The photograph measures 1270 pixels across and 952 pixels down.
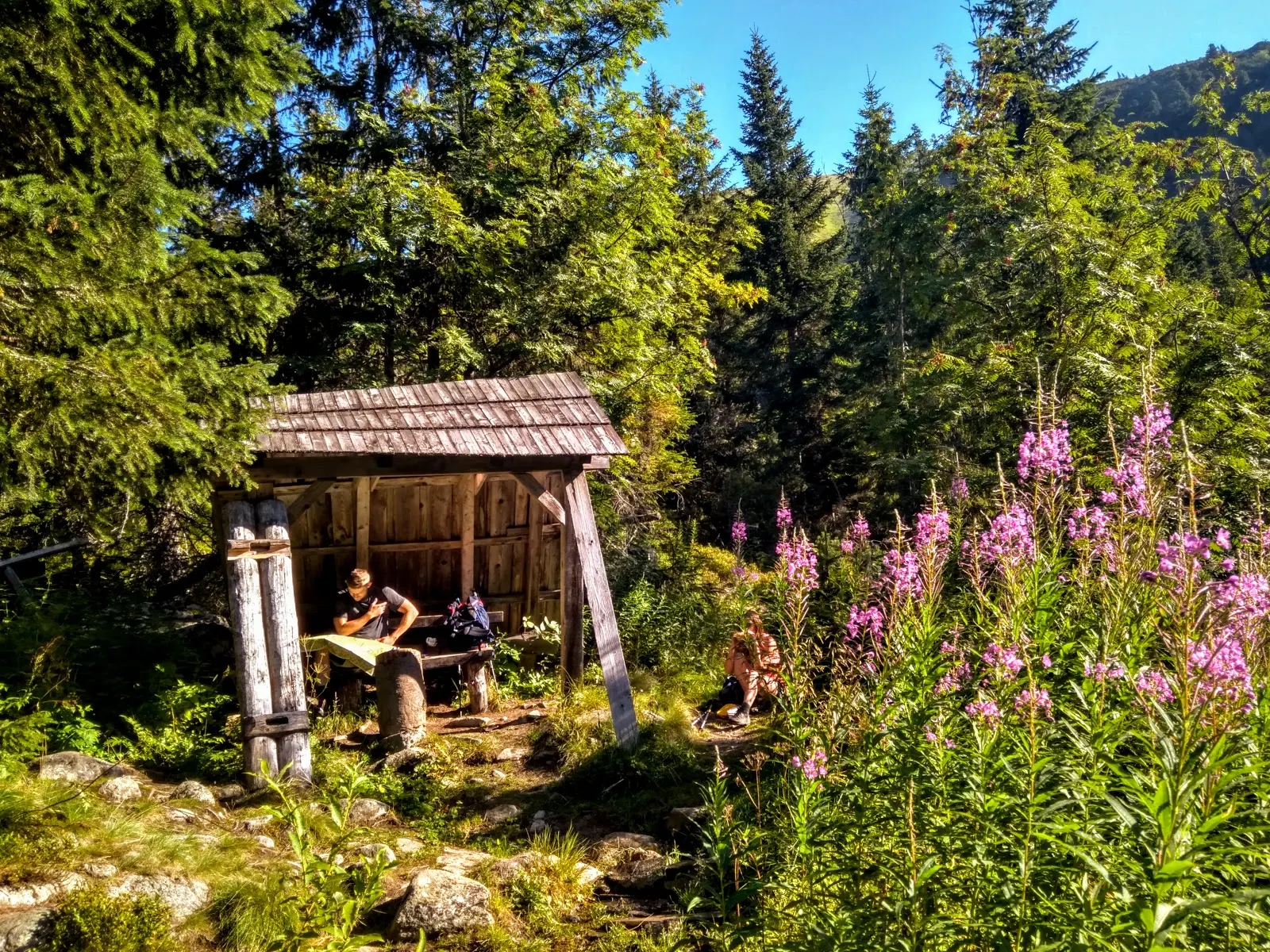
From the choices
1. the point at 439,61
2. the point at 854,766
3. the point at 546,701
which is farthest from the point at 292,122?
the point at 854,766

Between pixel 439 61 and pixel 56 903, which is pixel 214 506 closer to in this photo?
pixel 56 903

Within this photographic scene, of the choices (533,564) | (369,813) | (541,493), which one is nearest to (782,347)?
(533,564)

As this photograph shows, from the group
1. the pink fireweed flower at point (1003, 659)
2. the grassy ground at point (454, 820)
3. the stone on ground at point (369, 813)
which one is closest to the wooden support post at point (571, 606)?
the grassy ground at point (454, 820)

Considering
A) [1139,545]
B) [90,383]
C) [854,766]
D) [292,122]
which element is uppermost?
[292,122]

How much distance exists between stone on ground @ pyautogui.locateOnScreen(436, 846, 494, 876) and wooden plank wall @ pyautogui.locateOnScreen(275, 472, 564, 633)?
4544 millimetres

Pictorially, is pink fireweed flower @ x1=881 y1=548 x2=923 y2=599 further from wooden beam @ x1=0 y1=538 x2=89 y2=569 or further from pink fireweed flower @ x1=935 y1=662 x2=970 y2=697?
wooden beam @ x1=0 y1=538 x2=89 y2=569

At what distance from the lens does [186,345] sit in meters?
5.95

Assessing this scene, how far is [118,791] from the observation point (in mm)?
4977

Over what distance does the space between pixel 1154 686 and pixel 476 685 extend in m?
7.25

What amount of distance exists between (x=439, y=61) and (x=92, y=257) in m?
9.55

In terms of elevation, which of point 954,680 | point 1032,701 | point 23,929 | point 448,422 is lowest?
point 23,929

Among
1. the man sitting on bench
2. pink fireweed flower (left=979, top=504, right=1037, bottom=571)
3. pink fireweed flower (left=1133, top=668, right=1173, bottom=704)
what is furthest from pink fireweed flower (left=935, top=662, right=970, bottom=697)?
the man sitting on bench

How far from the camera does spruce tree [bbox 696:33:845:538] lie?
24.2 metres

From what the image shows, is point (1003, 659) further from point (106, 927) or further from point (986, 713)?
point (106, 927)
